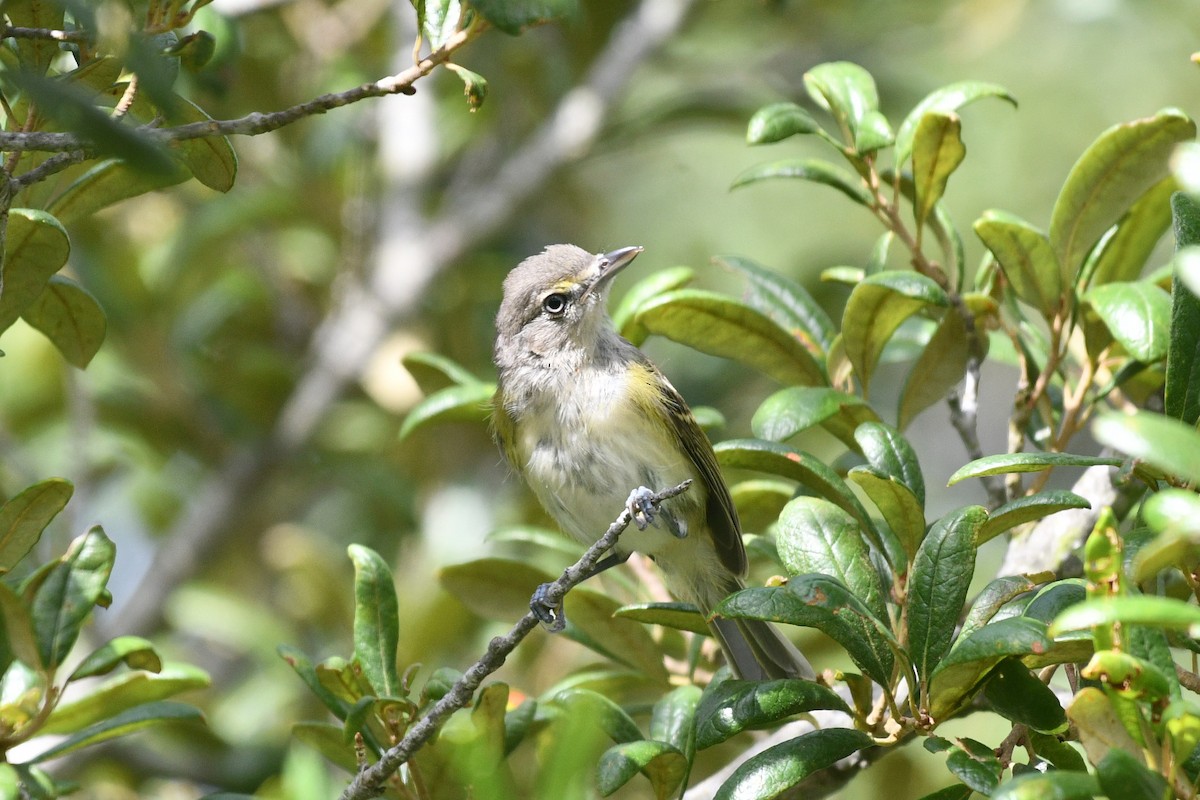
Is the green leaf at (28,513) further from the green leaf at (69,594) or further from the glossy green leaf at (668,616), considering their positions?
the glossy green leaf at (668,616)

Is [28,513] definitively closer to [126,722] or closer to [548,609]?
[126,722]

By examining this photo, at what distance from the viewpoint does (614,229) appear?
6633mm

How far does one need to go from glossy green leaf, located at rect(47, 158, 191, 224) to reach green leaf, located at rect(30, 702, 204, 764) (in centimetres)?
96

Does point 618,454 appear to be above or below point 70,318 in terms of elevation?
below

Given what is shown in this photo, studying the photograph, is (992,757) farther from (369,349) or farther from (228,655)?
(228,655)

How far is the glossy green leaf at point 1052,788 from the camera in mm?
1378

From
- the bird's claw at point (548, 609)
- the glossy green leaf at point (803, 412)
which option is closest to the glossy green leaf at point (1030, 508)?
the glossy green leaf at point (803, 412)

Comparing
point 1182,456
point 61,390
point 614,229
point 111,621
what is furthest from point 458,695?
point 614,229

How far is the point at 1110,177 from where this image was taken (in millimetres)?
2377

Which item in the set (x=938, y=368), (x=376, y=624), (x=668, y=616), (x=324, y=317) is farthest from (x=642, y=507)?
(x=324, y=317)

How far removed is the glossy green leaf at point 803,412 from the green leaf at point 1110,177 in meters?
0.53

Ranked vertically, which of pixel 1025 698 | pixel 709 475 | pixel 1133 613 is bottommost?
pixel 709 475

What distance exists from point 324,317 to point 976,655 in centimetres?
405

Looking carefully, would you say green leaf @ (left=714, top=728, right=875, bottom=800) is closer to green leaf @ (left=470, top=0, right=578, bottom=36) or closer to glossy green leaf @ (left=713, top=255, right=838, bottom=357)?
glossy green leaf @ (left=713, top=255, right=838, bottom=357)
